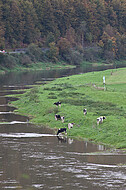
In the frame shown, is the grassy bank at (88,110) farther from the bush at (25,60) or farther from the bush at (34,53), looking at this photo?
the bush at (34,53)

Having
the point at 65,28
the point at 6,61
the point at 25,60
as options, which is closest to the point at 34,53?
the point at 25,60

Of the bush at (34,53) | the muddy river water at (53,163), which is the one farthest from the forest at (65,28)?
the muddy river water at (53,163)

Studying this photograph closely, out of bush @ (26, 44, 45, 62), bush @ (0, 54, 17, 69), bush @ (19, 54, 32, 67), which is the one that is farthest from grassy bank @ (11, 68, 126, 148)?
bush @ (26, 44, 45, 62)

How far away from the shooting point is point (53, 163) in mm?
22984

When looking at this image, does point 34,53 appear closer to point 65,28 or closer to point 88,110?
point 65,28

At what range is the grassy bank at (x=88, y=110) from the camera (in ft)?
95.5

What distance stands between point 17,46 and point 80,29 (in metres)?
36.2

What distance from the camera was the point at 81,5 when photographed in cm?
16900

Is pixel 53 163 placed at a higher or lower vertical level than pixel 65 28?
lower

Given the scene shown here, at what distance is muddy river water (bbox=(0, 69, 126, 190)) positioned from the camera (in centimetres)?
1970

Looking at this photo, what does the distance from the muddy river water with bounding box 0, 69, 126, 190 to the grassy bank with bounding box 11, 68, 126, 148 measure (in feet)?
4.36

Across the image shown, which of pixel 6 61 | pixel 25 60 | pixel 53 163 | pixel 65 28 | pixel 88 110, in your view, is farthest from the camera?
pixel 65 28

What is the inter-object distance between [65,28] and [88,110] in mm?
127212

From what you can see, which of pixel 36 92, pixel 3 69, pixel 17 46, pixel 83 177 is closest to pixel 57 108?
pixel 36 92
